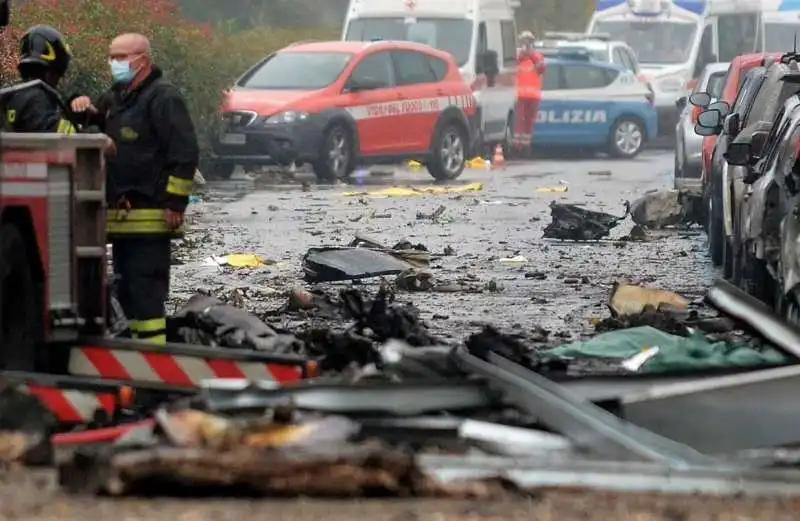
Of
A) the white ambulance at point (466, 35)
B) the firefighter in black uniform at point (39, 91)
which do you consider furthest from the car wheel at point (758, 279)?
the white ambulance at point (466, 35)

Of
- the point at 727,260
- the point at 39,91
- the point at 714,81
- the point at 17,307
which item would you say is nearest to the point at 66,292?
the point at 17,307

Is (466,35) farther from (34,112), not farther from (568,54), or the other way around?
(34,112)

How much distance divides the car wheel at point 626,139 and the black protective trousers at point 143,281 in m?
24.0

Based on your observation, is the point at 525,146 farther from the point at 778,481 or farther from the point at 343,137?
Answer: the point at 778,481

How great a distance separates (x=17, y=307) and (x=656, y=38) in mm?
31817

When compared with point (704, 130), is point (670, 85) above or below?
below

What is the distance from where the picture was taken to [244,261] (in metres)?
15.3

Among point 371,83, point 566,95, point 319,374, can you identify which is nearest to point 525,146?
point 566,95

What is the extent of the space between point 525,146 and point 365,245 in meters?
16.6

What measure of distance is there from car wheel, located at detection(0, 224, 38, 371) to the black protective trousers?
4.57ft

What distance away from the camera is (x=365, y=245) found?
1581 cm

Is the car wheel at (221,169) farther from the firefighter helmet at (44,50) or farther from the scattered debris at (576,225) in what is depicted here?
the firefighter helmet at (44,50)

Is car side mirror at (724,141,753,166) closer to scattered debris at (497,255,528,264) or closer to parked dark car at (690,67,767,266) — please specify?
parked dark car at (690,67,767,266)

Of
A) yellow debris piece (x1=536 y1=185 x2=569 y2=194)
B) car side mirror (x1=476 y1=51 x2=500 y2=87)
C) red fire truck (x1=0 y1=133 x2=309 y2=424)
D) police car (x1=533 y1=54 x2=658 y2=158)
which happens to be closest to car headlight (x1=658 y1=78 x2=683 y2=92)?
police car (x1=533 y1=54 x2=658 y2=158)
